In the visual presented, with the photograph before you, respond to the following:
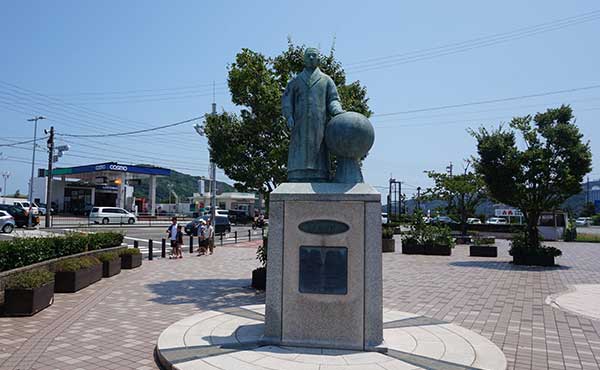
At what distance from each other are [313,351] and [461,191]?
2998 cm

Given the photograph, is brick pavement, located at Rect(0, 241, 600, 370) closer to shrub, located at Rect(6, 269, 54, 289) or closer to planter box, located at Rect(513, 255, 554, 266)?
Result: shrub, located at Rect(6, 269, 54, 289)

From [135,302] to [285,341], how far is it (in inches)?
182

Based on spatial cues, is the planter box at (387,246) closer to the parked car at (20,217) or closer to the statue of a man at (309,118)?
the statue of a man at (309,118)

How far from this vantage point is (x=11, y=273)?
336 inches

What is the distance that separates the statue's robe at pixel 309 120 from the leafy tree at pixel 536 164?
12729mm

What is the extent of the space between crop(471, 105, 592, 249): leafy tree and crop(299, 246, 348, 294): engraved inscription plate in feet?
44.1

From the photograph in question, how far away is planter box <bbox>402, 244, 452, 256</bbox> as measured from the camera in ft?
69.6

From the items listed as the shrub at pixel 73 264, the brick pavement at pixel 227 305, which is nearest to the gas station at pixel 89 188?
the brick pavement at pixel 227 305

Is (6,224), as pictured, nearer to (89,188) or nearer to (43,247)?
(43,247)

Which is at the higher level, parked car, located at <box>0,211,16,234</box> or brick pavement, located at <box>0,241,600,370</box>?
parked car, located at <box>0,211,16,234</box>

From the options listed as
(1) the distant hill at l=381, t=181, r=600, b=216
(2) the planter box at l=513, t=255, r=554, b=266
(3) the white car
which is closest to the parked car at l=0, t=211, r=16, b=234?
(3) the white car

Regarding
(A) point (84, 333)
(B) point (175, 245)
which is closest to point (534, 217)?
(B) point (175, 245)

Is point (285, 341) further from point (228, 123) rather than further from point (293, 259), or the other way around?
point (228, 123)

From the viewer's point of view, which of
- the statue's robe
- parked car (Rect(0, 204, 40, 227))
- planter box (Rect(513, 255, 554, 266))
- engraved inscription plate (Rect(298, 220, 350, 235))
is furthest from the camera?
parked car (Rect(0, 204, 40, 227))
